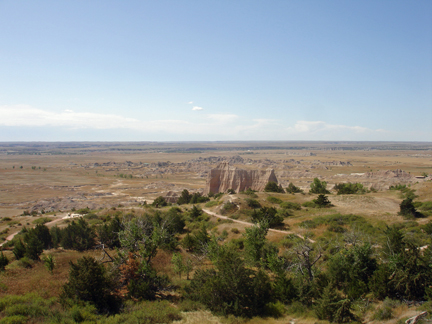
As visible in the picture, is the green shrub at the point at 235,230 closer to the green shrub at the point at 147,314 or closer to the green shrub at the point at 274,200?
the green shrub at the point at 274,200

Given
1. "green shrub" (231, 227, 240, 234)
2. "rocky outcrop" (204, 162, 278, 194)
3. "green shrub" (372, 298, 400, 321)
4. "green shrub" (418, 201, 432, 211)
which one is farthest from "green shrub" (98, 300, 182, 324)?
"rocky outcrop" (204, 162, 278, 194)

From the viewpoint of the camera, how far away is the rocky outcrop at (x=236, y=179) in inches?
2202

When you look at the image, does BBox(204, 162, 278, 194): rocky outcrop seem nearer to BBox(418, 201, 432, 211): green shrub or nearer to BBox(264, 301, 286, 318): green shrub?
BBox(418, 201, 432, 211): green shrub

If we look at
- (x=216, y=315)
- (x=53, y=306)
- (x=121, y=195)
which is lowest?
(x=121, y=195)

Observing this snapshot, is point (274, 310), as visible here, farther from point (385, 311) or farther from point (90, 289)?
point (90, 289)

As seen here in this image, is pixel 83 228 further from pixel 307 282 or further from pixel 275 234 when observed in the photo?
pixel 307 282

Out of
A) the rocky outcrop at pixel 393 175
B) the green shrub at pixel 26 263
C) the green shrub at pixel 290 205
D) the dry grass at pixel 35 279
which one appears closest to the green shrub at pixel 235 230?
the green shrub at pixel 290 205

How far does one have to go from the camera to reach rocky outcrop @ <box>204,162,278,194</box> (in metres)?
55.9

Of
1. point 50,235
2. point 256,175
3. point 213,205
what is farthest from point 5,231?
point 256,175

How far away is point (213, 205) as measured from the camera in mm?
37781

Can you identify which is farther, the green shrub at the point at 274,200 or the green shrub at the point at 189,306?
the green shrub at the point at 274,200

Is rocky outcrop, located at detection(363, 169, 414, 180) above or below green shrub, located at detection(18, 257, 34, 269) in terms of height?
above

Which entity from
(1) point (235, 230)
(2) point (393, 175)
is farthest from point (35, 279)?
(2) point (393, 175)

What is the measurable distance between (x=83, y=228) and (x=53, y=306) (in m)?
13.0
